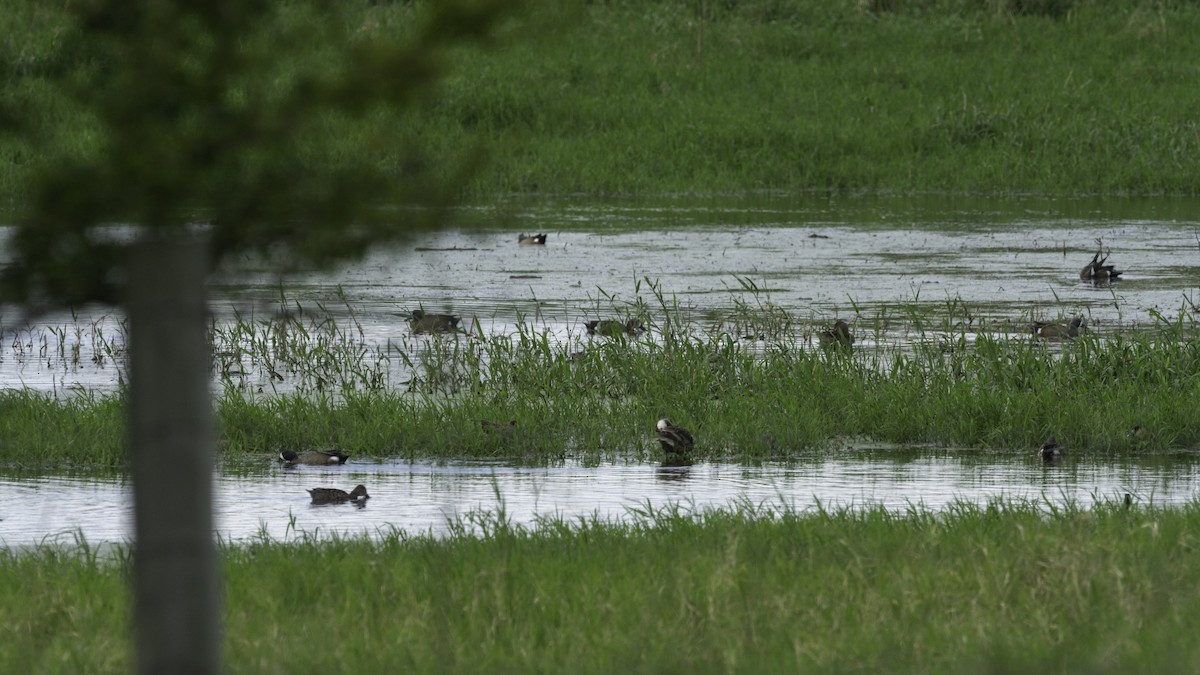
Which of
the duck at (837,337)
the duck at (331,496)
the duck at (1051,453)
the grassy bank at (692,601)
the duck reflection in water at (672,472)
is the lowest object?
the grassy bank at (692,601)

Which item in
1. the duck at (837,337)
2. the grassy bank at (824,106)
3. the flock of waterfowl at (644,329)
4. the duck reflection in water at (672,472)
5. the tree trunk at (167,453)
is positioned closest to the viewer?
the tree trunk at (167,453)

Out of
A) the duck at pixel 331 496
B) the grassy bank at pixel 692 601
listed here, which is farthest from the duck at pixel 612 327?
the grassy bank at pixel 692 601

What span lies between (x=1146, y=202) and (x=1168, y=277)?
6.98 meters

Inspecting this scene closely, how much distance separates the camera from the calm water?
7.82 metres

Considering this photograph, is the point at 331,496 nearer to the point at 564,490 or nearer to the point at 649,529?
the point at 564,490

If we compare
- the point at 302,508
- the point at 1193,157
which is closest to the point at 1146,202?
the point at 1193,157

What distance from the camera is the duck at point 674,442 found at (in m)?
8.97

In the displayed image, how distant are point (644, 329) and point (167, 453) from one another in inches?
340

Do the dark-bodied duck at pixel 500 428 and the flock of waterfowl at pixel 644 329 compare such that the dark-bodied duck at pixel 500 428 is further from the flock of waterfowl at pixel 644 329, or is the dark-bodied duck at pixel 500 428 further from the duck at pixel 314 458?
the duck at pixel 314 458

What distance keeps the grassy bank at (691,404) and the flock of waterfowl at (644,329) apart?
0.12 m

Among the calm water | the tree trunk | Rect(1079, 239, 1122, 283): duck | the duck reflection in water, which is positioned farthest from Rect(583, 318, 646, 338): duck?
the tree trunk

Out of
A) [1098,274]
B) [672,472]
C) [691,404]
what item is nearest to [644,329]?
[691,404]

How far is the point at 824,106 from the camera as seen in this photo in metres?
25.1

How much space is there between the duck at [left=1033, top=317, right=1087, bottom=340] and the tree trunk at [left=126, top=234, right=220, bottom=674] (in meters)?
8.94
